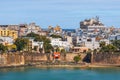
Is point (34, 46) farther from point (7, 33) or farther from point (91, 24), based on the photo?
point (91, 24)

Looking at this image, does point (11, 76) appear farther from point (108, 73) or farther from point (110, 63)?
point (110, 63)

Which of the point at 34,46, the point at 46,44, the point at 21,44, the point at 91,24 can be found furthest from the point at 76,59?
the point at 91,24

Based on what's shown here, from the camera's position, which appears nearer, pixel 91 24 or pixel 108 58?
pixel 108 58

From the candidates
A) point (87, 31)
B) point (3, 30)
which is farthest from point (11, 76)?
point (87, 31)

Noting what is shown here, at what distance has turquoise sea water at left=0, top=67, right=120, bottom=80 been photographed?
3795cm

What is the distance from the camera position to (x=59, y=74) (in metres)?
40.4

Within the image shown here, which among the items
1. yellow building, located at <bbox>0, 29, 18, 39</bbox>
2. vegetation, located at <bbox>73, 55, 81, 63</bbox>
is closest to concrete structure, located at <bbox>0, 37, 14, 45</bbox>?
yellow building, located at <bbox>0, 29, 18, 39</bbox>

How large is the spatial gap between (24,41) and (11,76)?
1174 cm

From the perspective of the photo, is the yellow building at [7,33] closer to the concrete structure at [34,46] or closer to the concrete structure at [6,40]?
the concrete structure at [6,40]

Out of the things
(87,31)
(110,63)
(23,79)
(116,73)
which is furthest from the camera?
(87,31)

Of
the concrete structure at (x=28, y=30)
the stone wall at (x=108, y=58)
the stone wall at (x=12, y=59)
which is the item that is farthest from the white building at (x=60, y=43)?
the stone wall at (x=12, y=59)

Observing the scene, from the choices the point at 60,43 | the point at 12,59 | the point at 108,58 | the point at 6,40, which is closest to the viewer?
the point at 12,59

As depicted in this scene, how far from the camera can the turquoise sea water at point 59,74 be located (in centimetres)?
3795

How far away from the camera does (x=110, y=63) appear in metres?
48.1
